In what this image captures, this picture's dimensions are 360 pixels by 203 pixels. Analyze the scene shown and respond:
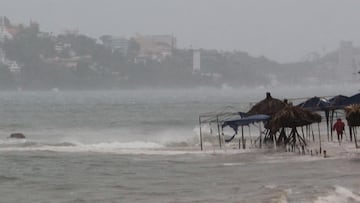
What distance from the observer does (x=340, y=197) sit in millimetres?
18984

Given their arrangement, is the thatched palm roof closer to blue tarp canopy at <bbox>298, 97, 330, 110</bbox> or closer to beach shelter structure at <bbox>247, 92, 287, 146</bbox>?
beach shelter structure at <bbox>247, 92, 287, 146</bbox>

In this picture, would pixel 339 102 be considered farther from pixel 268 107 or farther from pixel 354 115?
pixel 354 115

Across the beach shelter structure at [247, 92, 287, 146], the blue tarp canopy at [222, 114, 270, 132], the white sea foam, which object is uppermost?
the beach shelter structure at [247, 92, 287, 146]

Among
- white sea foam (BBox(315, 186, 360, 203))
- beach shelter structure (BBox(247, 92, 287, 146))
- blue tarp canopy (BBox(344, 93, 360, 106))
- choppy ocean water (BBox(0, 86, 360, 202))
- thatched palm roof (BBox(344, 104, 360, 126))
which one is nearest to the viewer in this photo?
white sea foam (BBox(315, 186, 360, 203))

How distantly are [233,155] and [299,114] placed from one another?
3.25m

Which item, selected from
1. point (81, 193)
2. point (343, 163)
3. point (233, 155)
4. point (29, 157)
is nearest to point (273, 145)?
point (233, 155)

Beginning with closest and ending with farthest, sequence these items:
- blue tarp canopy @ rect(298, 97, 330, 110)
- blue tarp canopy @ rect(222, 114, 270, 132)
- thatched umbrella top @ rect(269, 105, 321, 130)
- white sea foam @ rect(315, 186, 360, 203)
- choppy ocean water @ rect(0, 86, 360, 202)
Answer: white sea foam @ rect(315, 186, 360, 203) < choppy ocean water @ rect(0, 86, 360, 202) < thatched umbrella top @ rect(269, 105, 321, 130) < blue tarp canopy @ rect(222, 114, 270, 132) < blue tarp canopy @ rect(298, 97, 330, 110)

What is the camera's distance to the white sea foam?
728 inches

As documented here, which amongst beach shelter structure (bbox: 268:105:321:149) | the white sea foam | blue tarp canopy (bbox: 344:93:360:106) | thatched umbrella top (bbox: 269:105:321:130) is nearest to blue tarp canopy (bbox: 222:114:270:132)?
beach shelter structure (bbox: 268:105:321:149)

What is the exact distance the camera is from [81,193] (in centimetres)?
2123

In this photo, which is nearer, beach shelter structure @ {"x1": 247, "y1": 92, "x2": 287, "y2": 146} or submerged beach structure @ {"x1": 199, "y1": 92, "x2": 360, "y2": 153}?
submerged beach structure @ {"x1": 199, "y1": 92, "x2": 360, "y2": 153}

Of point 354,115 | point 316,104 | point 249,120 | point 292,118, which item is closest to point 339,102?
point 316,104

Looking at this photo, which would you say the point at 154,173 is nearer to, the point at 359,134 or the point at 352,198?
the point at 352,198

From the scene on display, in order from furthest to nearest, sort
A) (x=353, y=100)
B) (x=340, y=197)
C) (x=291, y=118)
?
(x=353, y=100)
(x=291, y=118)
(x=340, y=197)
